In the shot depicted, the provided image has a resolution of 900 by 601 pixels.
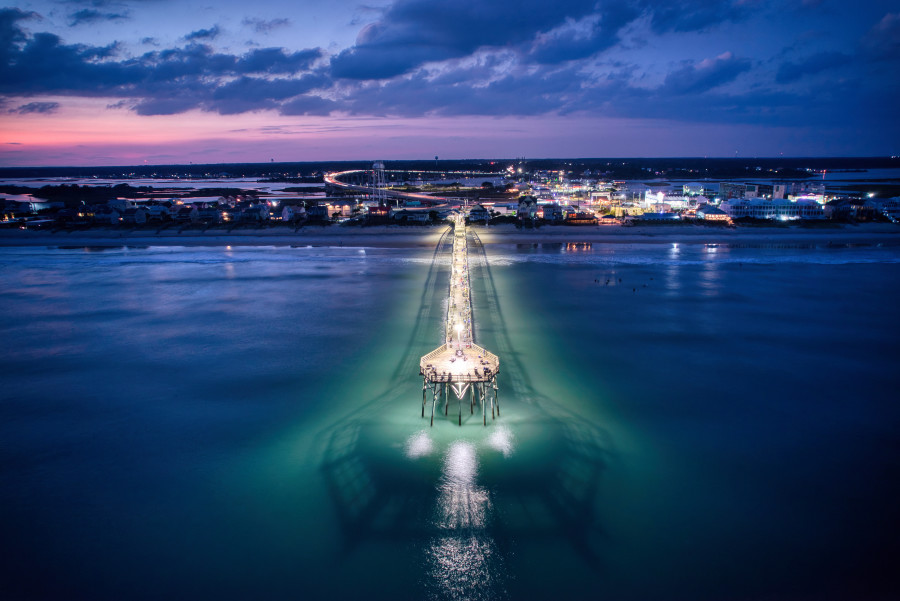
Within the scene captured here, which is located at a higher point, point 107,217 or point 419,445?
point 107,217

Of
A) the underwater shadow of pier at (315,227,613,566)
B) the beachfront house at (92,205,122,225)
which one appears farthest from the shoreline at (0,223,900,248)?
the underwater shadow of pier at (315,227,613,566)

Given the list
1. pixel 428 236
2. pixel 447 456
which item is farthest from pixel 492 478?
pixel 428 236

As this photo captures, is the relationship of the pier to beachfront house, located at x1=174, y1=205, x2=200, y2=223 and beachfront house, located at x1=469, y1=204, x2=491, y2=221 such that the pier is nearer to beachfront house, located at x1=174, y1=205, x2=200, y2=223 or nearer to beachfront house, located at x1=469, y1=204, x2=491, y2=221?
beachfront house, located at x1=469, y1=204, x2=491, y2=221

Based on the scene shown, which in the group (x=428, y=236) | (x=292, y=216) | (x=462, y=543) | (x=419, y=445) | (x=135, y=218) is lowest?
(x=462, y=543)

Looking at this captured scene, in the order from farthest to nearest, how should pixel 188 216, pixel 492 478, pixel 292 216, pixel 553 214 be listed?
pixel 188 216
pixel 292 216
pixel 553 214
pixel 492 478

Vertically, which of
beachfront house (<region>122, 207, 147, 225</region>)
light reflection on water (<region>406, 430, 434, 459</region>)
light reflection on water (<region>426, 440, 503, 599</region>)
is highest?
beachfront house (<region>122, 207, 147, 225</region>)

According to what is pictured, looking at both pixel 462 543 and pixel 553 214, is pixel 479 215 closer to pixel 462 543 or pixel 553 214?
pixel 553 214

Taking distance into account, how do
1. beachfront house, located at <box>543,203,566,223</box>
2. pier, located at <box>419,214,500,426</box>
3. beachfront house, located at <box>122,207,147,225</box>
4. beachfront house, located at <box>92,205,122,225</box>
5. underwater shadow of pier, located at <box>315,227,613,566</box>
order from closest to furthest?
underwater shadow of pier, located at <box>315,227,613,566</box>, pier, located at <box>419,214,500,426</box>, beachfront house, located at <box>92,205,122,225</box>, beachfront house, located at <box>122,207,147,225</box>, beachfront house, located at <box>543,203,566,223</box>
